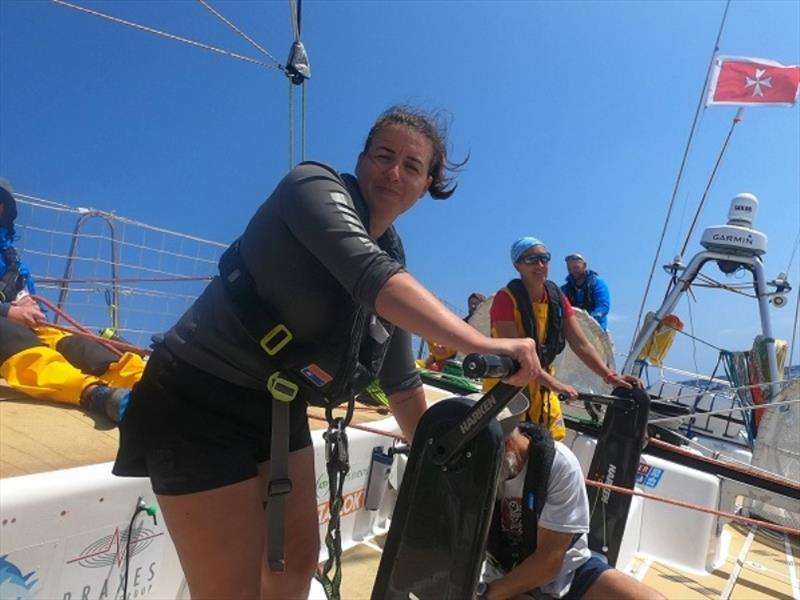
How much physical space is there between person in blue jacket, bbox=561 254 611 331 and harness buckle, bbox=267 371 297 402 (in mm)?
5141

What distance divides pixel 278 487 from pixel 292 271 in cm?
48

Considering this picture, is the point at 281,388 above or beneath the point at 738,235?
beneath

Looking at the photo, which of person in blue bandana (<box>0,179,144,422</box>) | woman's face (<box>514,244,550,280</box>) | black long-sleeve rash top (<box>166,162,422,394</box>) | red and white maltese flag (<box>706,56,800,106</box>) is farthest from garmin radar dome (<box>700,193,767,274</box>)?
black long-sleeve rash top (<box>166,162,422,394</box>)

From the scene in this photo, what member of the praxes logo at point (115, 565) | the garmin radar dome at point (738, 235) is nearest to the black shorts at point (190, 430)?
the praxes logo at point (115, 565)

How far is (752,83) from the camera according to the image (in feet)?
28.5

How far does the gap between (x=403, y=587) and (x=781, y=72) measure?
399 inches

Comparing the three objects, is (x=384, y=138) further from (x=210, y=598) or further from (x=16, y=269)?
(x=16, y=269)

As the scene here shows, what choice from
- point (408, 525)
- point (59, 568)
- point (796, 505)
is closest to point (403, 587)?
point (408, 525)

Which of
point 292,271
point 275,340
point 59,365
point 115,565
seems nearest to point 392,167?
point 292,271

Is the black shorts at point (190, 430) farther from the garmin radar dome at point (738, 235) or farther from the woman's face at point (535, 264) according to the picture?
the garmin radar dome at point (738, 235)

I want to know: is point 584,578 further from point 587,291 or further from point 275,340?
point 587,291

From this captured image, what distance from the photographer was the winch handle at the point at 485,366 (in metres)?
1.02

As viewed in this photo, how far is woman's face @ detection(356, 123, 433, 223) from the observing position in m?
1.44

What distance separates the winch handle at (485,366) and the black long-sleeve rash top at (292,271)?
0.26 metres
